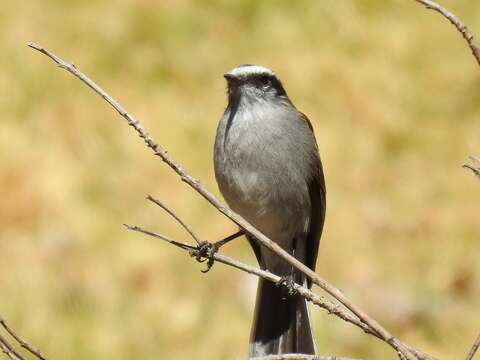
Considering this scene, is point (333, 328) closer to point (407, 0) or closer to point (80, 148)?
point (80, 148)

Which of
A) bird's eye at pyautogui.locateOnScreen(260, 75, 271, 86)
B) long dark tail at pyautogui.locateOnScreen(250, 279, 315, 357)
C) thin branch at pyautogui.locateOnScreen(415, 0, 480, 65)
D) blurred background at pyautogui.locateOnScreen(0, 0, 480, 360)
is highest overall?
blurred background at pyautogui.locateOnScreen(0, 0, 480, 360)

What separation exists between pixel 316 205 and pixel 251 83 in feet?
2.00

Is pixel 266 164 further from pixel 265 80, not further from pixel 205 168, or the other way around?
pixel 205 168

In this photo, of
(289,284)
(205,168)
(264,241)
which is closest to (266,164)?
(289,284)

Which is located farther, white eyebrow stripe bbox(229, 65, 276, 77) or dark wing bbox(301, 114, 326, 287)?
dark wing bbox(301, 114, 326, 287)

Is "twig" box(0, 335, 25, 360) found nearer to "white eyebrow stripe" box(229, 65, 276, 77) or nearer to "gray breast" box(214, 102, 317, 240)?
"gray breast" box(214, 102, 317, 240)

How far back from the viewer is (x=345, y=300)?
2316 mm

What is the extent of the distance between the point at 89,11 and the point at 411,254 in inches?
139

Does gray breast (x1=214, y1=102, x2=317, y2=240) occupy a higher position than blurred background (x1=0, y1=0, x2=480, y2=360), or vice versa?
blurred background (x1=0, y1=0, x2=480, y2=360)

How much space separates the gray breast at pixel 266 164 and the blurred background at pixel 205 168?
153 cm

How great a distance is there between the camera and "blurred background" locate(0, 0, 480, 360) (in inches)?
224

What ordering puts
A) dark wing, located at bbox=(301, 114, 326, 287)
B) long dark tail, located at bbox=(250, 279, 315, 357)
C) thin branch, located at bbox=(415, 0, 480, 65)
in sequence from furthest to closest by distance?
dark wing, located at bbox=(301, 114, 326, 287), long dark tail, located at bbox=(250, 279, 315, 357), thin branch, located at bbox=(415, 0, 480, 65)

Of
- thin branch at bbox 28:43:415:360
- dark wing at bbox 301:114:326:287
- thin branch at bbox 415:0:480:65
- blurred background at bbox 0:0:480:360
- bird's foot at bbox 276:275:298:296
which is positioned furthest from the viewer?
blurred background at bbox 0:0:480:360

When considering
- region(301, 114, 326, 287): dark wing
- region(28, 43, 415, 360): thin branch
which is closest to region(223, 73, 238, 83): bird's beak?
region(301, 114, 326, 287): dark wing
